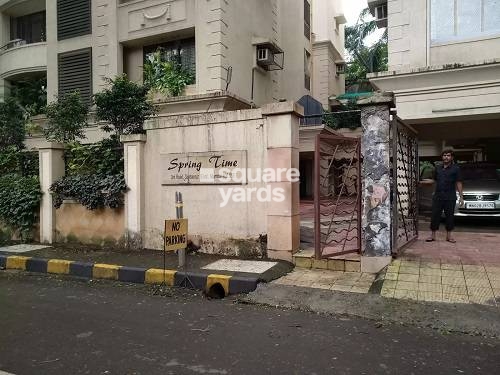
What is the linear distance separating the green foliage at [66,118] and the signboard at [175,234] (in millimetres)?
5053

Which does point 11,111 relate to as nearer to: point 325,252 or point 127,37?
point 127,37

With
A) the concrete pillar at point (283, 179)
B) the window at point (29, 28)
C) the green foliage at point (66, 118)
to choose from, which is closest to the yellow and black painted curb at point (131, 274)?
the concrete pillar at point (283, 179)

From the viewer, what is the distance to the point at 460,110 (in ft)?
30.4

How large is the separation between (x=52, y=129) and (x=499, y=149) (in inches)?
644

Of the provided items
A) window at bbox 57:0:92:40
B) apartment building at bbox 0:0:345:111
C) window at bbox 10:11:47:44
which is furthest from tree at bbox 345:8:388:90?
window at bbox 10:11:47:44

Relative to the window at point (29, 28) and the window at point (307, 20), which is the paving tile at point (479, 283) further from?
the window at point (29, 28)

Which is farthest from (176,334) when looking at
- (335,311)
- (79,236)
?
(79,236)

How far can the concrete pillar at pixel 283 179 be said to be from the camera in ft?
22.5

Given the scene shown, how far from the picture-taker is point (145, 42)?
44.1 ft

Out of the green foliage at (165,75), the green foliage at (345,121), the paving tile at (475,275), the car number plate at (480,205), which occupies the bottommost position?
the paving tile at (475,275)

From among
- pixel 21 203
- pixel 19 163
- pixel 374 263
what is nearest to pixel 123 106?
pixel 21 203

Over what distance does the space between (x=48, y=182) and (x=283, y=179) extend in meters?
5.51

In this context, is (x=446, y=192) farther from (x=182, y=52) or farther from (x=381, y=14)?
(x=182, y=52)

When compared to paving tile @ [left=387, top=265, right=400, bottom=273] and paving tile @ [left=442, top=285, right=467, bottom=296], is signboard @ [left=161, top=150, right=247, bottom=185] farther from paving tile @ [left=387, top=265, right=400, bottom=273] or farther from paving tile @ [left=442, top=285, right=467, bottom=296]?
paving tile @ [left=442, top=285, right=467, bottom=296]
